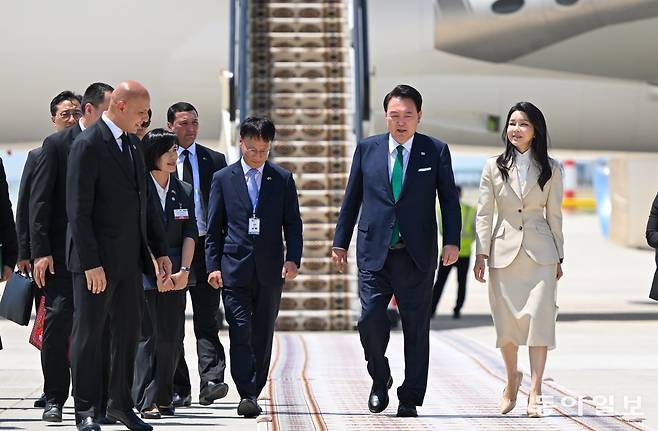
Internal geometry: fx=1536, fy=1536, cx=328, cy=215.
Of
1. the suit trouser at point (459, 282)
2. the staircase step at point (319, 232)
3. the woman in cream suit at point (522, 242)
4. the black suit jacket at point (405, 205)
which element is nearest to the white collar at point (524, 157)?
the woman in cream suit at point (522, 242)

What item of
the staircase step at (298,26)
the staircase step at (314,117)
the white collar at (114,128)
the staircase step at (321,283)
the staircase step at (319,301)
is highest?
the staircase step at (298,26)

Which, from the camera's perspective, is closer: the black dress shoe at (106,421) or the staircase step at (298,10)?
the black dress shoe at (106,421)

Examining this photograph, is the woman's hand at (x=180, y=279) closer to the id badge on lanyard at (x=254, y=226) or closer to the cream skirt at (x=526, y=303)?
the id badge on lanyard at (x=254, y=226)

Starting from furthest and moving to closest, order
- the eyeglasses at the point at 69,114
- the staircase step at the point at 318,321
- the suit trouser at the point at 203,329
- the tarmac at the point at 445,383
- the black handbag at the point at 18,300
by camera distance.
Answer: the staircase step at the point at 318,321, the suit trouser at the point at 203,329, the eyeglasses at the point at 69,114, the black handbag at the point at 18,300, the tarmac at the point at 445,383

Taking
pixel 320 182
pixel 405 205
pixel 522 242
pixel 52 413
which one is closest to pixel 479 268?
pixel 522 242

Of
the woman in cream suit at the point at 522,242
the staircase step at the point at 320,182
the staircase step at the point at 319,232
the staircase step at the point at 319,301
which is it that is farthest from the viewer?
the staircase step at the point at 320,182

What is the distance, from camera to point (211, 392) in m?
8.41

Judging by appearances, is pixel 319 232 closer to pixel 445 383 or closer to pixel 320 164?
pixel 320 164

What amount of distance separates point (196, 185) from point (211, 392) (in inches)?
49.0

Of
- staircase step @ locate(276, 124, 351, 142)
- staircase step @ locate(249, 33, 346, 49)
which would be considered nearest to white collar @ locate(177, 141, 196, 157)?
staircase step @ locate(276, 124, 351, 142)

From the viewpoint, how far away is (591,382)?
9617 mm

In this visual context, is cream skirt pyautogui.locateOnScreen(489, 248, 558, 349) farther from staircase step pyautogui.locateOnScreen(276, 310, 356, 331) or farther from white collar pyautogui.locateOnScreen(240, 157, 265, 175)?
staircase step pyautogui.locateOnScreen(276, 310, 356, 331)

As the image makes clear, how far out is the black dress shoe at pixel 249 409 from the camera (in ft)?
25.5

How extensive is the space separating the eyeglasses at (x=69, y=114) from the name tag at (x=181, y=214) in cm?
84
